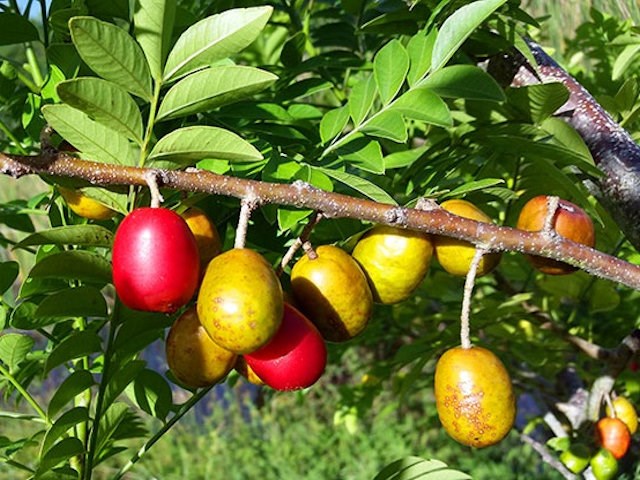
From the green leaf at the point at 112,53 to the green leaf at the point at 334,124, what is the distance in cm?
24

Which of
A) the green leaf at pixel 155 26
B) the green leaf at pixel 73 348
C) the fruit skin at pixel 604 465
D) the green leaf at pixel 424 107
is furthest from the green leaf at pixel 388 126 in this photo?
the fruit skin at pixel 604 465

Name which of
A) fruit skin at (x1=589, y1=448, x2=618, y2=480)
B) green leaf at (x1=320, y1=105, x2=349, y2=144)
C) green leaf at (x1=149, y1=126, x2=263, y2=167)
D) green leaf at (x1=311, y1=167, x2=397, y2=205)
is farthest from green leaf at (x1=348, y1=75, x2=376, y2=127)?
fruit skin at (x1=589, y1=448, x2=618, y2=480)

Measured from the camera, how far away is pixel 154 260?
0.60 meters

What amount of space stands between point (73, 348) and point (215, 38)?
352mm

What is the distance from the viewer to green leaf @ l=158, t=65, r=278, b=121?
2.11 feet

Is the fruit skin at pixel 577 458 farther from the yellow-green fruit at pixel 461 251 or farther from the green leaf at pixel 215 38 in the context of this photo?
the green leaf at pixel 215 38

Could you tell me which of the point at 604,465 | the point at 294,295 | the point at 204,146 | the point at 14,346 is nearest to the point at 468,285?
the point at 294,295

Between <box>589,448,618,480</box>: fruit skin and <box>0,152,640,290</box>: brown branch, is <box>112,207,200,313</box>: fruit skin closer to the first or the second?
<box>0,152,640,290</box>: brown branch

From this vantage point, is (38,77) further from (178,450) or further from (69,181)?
(178,450)

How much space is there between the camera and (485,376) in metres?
0.70

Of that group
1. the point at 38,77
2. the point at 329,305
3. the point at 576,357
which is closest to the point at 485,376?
the point at 329,305

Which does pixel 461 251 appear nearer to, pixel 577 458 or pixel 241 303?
pixel 241 303

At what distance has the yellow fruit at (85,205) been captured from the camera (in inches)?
30.1

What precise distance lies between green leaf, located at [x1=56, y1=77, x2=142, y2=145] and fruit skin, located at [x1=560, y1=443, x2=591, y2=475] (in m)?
1.07
